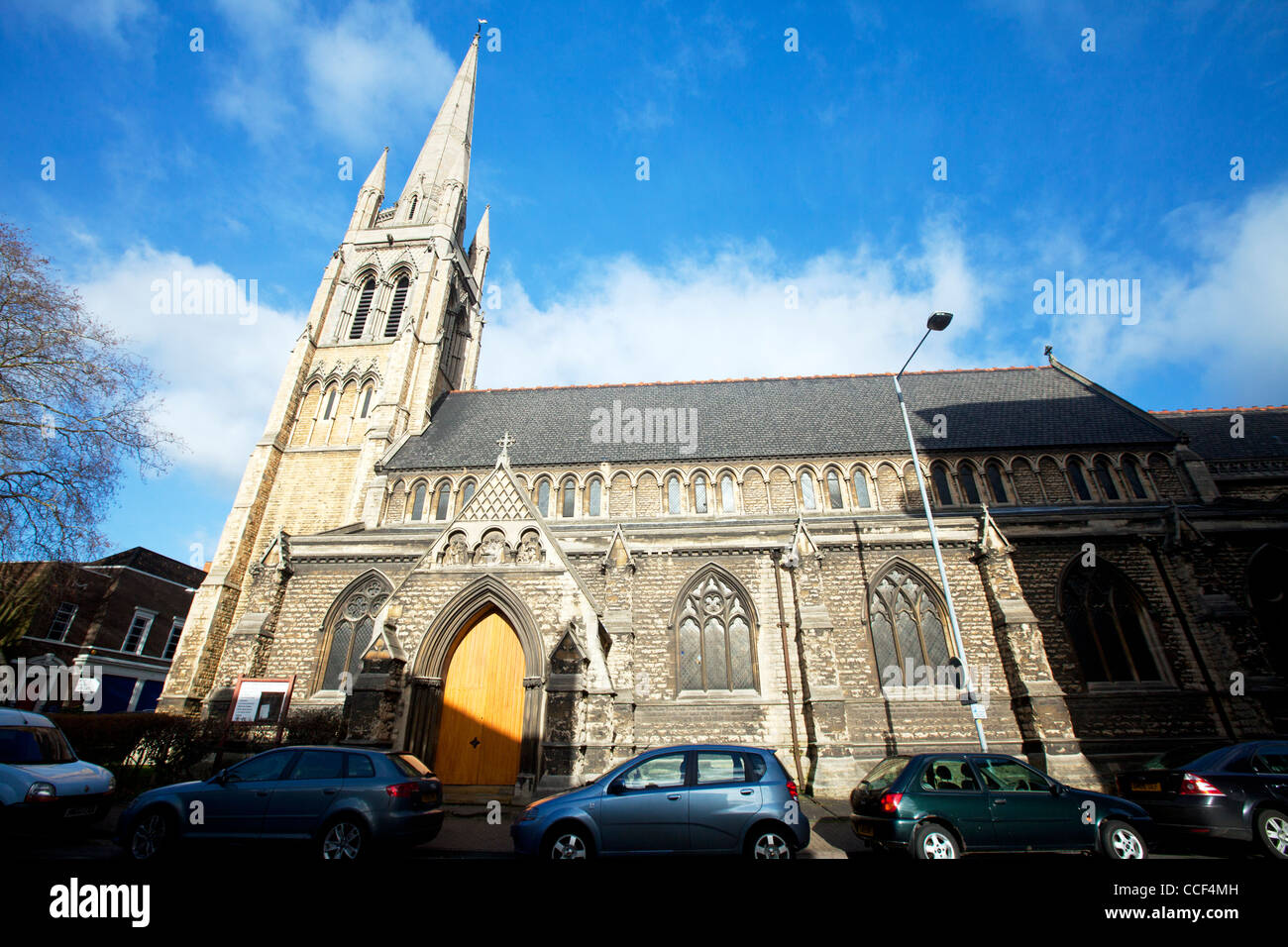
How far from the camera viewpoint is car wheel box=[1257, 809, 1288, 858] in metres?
7.02

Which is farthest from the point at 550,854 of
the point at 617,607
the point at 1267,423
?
the point at 1267,423

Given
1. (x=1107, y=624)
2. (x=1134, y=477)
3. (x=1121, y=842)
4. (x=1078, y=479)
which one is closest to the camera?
(x=1121, y=842)

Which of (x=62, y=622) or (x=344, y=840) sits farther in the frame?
(x=62, y=622)

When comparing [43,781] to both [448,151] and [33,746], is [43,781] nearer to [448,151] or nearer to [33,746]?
[33,746]

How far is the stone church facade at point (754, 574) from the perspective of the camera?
436 inches

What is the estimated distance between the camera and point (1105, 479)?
691 inches

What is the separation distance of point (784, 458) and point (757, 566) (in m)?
5.05

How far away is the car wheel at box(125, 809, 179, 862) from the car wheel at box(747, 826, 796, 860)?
6727 millimetres

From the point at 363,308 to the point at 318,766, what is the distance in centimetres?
2418

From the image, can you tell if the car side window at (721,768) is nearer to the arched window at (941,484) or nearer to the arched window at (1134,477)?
the arched window at (941,484)

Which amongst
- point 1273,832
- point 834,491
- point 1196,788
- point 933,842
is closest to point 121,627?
point 834,491
